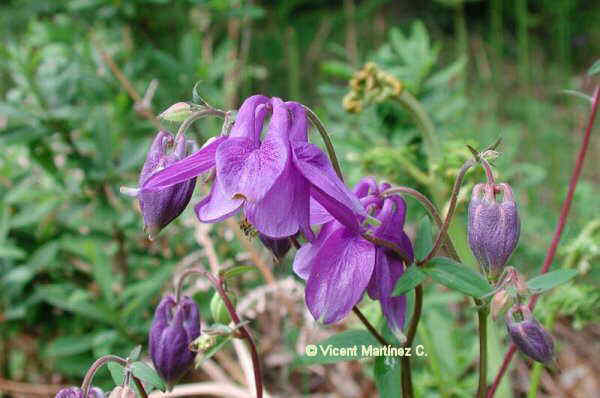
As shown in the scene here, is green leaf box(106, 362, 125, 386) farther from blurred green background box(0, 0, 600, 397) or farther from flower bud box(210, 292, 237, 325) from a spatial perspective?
blurred green background box(0, 0, 600, 397)

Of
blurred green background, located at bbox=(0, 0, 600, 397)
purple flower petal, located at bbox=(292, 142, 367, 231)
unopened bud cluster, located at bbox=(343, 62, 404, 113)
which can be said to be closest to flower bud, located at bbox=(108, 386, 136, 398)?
purple flower petal, located at bbox=(292, 142, 367, 231)

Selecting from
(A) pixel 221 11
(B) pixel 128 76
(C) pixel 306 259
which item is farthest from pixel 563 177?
(C) pixel 306 259

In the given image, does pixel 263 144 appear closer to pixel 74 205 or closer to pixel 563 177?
pixel 74 205

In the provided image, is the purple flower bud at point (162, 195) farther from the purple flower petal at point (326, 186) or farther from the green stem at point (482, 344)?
the green stem at point (482, 344)

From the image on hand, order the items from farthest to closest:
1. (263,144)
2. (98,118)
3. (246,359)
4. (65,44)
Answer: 1. (65,44)
2. (98,118)
3. (246,359)
4. (263,144)

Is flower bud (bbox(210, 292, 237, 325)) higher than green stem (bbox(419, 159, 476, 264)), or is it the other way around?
green stem (bbox(419, 159, 476, 264))

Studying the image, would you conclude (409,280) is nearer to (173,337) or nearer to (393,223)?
(393,223)

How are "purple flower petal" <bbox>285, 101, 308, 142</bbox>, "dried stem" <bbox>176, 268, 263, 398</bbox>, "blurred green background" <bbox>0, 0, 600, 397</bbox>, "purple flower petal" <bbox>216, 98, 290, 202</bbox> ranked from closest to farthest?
"purple flower petal" <bbox>216, 98, 290, 202</bbox>, "purple flower petal" <bbox>285, 101, 308, 142</bbox>, "dried stem" <bbox>176, 268, 263, 398</bbox>, "blurred green background" <bbox>0, 0, 600, 397</bbox>

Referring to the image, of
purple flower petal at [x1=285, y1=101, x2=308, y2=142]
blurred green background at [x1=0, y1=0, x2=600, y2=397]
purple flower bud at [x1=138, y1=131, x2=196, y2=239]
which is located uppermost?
purple flower petal at [x1=285, y1=101, x2=308, y2=142]
